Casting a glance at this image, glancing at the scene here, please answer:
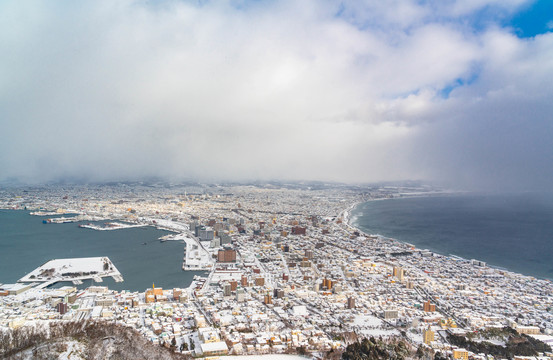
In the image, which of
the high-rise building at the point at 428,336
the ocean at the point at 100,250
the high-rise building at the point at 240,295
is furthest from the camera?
the ocean at the point at 100,250


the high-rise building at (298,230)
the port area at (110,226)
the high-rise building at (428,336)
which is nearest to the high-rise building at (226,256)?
A: the high-rise building at (298,230)

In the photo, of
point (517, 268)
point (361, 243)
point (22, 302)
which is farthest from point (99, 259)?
point (517, 268)

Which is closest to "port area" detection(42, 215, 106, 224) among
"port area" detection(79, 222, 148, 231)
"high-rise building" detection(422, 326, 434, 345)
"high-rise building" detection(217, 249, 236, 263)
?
"port area" detection(79, 222, 148, 231)

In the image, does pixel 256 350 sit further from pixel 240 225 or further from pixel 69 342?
pixel 240 225

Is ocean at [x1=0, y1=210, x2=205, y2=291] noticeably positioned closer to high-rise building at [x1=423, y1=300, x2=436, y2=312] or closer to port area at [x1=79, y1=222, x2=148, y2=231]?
port area at [x1=79, y1=222, x2=148, y2=231]

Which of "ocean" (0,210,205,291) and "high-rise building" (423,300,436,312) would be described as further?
"ocean" (0,210,205,291)

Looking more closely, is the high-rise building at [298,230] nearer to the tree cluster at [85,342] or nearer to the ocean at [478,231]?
the ocean at [478,231]
